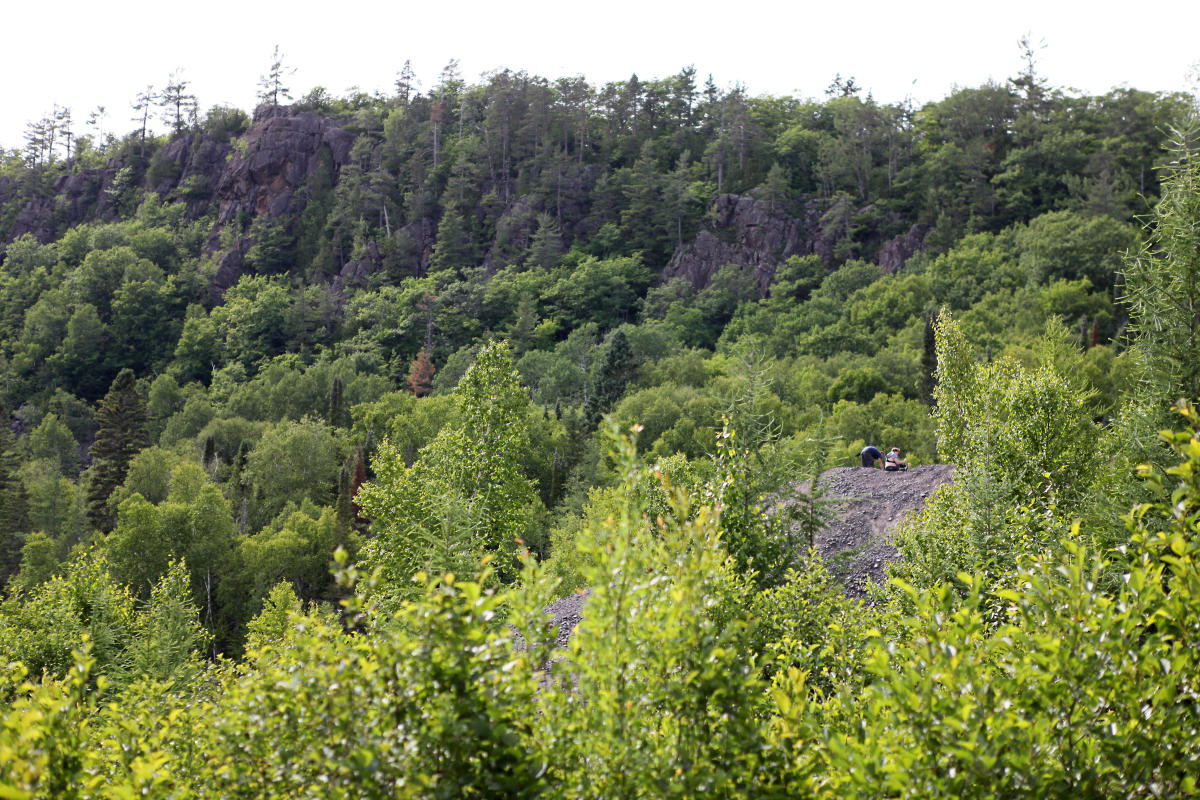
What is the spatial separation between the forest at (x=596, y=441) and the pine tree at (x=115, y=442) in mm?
462

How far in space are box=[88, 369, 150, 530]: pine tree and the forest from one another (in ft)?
1.52

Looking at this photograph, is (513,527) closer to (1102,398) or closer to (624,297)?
(1102,398)

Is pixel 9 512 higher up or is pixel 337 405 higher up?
pixel 337 405

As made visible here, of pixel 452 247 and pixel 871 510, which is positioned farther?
pixel 452 247

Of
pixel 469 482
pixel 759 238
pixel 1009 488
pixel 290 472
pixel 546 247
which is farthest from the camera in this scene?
pixel 546 247

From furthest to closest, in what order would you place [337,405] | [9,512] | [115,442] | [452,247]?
[452,247]
[337,405]
[115,442]
[9,512]

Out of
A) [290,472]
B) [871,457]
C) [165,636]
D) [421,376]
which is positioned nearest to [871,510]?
[871,457]

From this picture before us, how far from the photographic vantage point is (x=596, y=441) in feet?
202

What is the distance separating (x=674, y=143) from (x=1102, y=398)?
8869 centimetres

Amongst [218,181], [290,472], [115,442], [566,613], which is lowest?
[290,472]

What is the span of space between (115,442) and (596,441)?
132 feet

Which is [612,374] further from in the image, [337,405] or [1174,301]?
[1174,301]

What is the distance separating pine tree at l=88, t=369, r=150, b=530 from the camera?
2522 inches

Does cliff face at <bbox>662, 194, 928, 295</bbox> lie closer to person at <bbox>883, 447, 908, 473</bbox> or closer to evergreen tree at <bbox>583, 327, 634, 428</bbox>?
evergreen tree at <bbox>583, 327, 634, 428</bbox>
